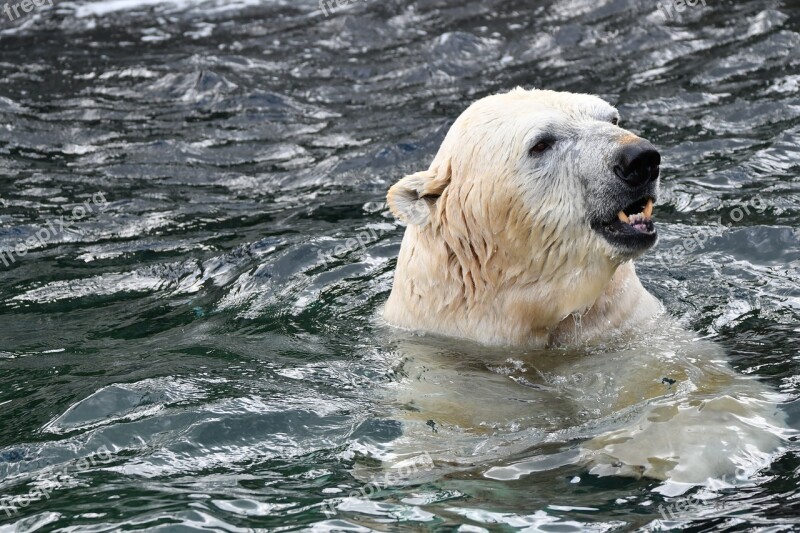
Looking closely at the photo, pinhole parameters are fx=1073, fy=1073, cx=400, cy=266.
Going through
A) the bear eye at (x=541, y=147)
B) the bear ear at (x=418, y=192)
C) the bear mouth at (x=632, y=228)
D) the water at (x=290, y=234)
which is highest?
the bear eye at (x=541, y=147)

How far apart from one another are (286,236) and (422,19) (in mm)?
6473

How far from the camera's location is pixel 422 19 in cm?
1342

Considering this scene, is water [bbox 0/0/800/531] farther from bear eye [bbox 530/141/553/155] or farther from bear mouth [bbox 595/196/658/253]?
bear eye [bbox 530/141/553/155]

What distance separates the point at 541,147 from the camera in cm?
507

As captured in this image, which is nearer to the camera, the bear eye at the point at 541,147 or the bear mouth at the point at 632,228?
the bear mouth at the point at 632,228

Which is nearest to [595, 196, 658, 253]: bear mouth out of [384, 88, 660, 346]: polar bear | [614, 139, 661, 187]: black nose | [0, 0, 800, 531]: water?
[384, 88, 660, 346]: polar bear

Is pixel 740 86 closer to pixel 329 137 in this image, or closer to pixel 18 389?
pixel 329 137

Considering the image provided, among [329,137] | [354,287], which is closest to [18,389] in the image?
[354,287]

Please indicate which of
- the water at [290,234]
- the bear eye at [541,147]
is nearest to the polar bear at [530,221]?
the bear eye at [541,147]

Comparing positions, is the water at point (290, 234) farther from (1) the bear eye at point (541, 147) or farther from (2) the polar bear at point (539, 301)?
(1) the bear eye at point (541, 147)

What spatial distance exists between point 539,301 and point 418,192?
0.82m

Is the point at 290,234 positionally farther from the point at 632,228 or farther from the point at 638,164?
the point at 638,164

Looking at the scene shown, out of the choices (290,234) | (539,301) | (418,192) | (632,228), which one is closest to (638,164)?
(632,228)

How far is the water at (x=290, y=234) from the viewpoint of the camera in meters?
4.06
